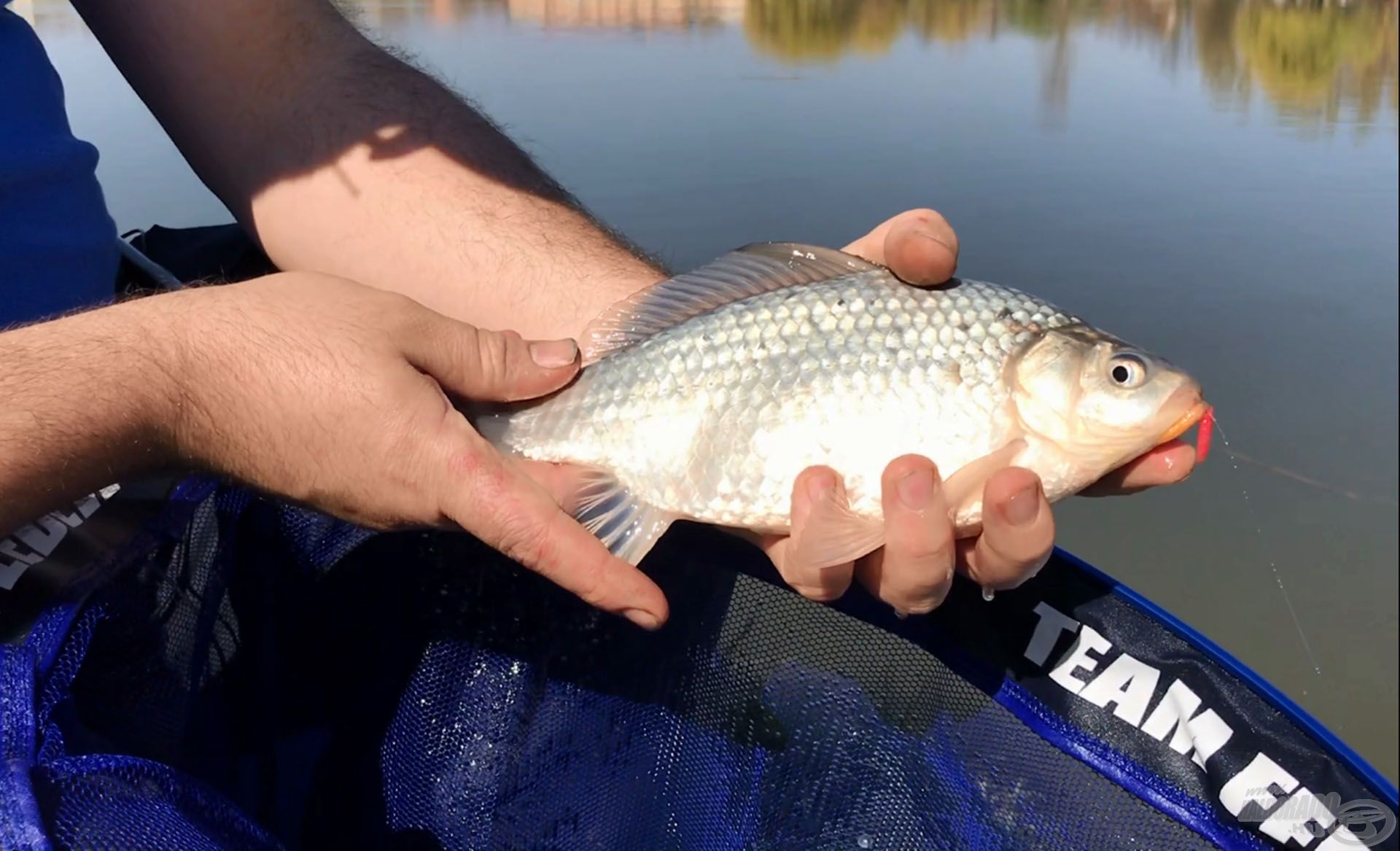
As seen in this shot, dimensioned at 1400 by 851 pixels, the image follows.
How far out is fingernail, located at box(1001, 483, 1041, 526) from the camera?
170cm

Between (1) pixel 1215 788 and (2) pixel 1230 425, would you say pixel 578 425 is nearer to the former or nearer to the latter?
(1) pixel 1215 788

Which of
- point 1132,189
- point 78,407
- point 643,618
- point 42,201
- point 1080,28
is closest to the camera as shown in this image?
point 78,407

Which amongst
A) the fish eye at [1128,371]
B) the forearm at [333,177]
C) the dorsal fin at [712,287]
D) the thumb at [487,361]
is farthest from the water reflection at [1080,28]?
the thumb at [487,361]

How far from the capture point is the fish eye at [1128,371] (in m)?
1.84

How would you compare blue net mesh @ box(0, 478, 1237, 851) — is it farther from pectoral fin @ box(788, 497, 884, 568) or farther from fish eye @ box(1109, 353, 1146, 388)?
fish eye @ box(1109, 353, 1146, 388)

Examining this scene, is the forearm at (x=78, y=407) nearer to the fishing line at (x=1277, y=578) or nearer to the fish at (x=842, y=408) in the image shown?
the fish at (x=842, y=408)

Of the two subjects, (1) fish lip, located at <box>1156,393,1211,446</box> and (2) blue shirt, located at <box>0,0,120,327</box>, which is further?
(2) blue shirt, located at <box>0,0,120,327</box>

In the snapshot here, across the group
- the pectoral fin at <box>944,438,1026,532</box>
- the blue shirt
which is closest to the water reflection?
the pectoral fin at <box>944,438,1026,532</box>

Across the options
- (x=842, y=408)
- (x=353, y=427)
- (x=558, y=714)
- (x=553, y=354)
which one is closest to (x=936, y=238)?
(x=842, y=408)

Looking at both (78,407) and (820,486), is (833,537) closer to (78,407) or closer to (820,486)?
(820,486)

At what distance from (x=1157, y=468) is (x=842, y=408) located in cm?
63

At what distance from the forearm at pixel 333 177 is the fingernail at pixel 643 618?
85 centimetres

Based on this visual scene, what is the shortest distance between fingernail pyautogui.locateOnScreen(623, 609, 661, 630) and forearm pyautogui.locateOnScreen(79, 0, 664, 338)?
0.85 meters

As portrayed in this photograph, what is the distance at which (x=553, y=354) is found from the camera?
195 cm
